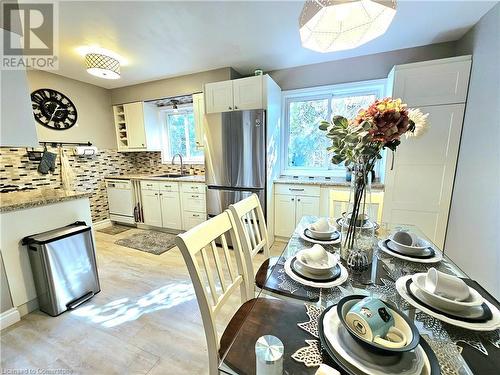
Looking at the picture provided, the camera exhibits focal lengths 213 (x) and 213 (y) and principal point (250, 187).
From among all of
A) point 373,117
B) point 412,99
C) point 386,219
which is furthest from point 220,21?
point 386,219

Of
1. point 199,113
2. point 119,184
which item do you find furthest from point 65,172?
point 199,113

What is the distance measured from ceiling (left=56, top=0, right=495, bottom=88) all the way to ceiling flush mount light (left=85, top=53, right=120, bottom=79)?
12 cm

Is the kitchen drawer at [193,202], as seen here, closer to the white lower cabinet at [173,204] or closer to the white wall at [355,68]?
the white lower cabinet at [173,204]

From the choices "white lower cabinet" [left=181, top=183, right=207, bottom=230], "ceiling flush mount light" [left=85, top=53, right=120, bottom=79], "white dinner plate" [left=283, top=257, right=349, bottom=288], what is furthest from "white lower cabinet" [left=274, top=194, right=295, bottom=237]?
"ceiling flush mount light" [left=85, top=53, right=120, bottom=79]

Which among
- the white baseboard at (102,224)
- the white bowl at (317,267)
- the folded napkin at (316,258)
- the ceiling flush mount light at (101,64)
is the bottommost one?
the white baseboard at (102,224)

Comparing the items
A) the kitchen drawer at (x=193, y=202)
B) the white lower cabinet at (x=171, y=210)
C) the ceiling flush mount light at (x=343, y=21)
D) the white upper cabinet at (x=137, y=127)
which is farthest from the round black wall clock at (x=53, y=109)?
the ceiling flush mount light at (x=343, y=21)

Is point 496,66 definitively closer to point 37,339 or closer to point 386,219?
point 386,219

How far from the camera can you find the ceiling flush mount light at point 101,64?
2309 millimetres

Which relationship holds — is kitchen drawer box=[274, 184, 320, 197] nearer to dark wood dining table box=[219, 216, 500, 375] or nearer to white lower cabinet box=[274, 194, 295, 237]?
white lower cabinet box=[274, 194, 295, 237]

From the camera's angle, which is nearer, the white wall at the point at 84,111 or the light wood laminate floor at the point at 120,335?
the light wood laminate floor at the point at 120,335

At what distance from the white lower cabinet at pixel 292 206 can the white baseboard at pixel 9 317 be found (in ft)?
8.29

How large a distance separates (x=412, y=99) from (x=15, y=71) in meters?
3.59

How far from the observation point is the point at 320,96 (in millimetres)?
2951

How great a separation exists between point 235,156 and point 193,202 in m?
1.02
